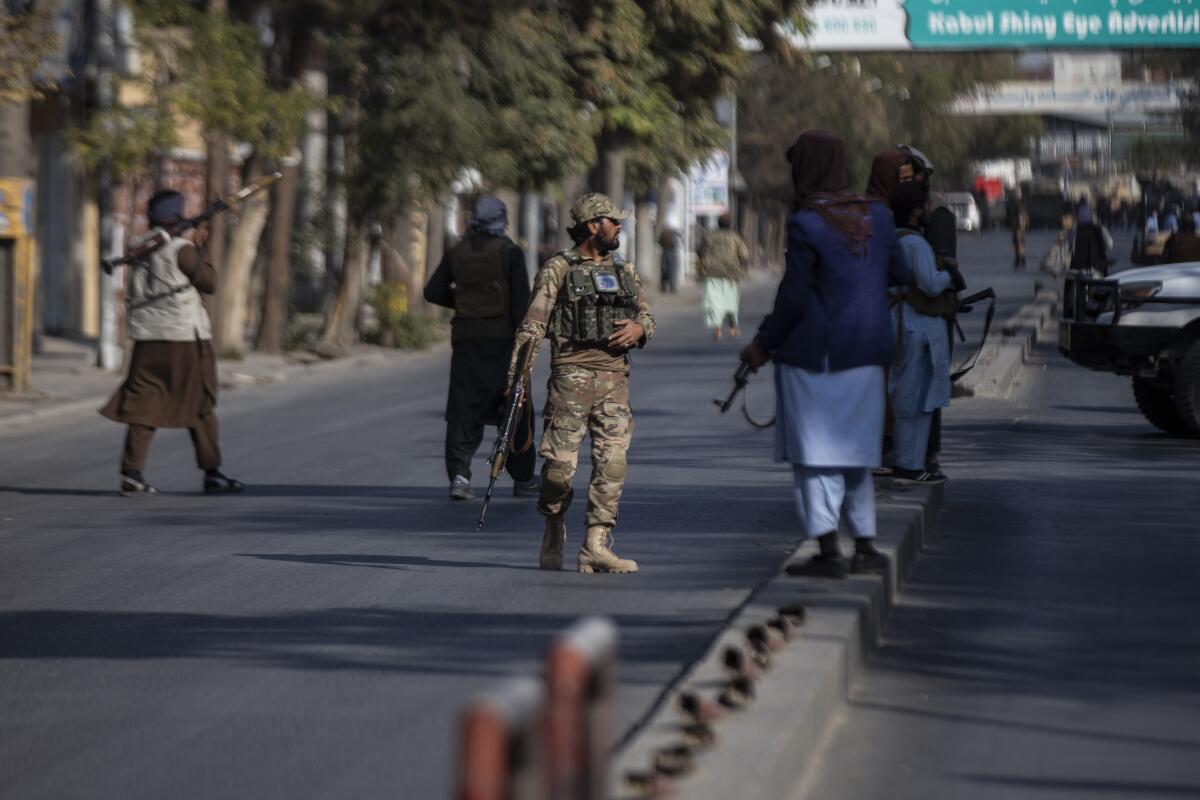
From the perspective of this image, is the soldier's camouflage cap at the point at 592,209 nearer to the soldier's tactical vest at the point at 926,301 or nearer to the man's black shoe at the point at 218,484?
the soldier's tactical vest at the point at 926,301

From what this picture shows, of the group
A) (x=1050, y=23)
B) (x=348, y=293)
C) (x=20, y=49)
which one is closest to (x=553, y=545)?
(x=20, y=49)

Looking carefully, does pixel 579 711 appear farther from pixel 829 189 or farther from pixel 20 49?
pixel 20 49

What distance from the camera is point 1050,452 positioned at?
14.9 meters

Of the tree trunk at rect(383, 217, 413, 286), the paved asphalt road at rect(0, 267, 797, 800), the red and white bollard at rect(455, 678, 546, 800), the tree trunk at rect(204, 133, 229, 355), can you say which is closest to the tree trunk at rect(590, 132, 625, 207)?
the tree trunk at rect(383, 217, 413, 286)

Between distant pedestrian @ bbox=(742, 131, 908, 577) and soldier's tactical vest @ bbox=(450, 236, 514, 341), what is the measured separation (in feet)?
15.2

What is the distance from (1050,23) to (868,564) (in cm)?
3375

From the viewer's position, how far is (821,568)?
8.38 m

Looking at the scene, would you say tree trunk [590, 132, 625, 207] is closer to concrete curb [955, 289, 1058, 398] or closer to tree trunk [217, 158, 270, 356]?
concrete curb [955, 289, 1058, 398]

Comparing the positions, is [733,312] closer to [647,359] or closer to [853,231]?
[647,359]

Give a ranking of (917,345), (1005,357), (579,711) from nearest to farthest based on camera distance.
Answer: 1. (579,711)
2. (917,345)
3. (1005,357)

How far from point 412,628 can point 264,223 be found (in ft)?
66.7

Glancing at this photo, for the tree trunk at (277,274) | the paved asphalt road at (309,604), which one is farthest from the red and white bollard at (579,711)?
the tree trunk at (277,274)

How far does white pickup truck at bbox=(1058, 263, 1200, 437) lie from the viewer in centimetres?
1567

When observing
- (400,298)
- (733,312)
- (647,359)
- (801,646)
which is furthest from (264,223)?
(801,646)
